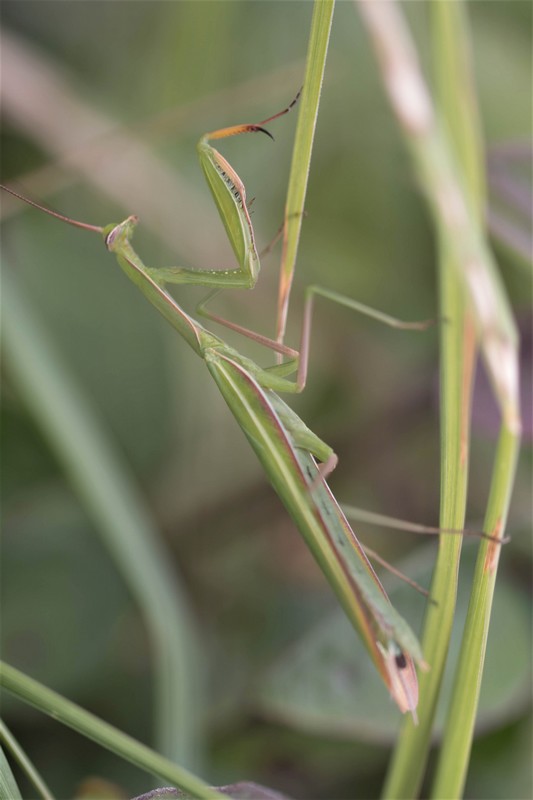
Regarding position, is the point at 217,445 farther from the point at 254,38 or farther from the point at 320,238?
the point at 254,38

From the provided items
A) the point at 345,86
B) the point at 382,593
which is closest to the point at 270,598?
the point at 382,593

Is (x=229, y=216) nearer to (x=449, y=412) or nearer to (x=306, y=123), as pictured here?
(x=306, y=123)

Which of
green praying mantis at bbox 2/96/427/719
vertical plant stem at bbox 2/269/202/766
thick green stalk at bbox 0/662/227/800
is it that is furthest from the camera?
vertical plant stem at bbox 2/269/202/766

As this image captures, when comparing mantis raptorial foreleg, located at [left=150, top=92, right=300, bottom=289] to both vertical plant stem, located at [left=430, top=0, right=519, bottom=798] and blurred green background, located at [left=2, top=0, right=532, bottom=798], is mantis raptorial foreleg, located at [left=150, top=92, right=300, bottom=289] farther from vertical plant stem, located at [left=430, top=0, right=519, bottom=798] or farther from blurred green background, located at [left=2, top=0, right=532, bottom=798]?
blurred green background, located at [left=2, top=0, right=532, bottom=798]

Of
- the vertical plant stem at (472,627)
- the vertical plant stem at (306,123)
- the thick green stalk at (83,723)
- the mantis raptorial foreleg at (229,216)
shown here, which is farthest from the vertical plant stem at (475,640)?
the mantis raptorial foreleg at (229,216)

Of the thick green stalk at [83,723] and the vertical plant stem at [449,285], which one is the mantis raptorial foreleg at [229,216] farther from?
the thick green stalk at [83,723]

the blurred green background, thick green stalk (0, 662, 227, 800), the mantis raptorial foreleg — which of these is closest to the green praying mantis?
the mantis raptorial foreleg

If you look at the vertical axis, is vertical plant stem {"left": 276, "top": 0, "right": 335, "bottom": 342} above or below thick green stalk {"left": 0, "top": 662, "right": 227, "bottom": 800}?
above
